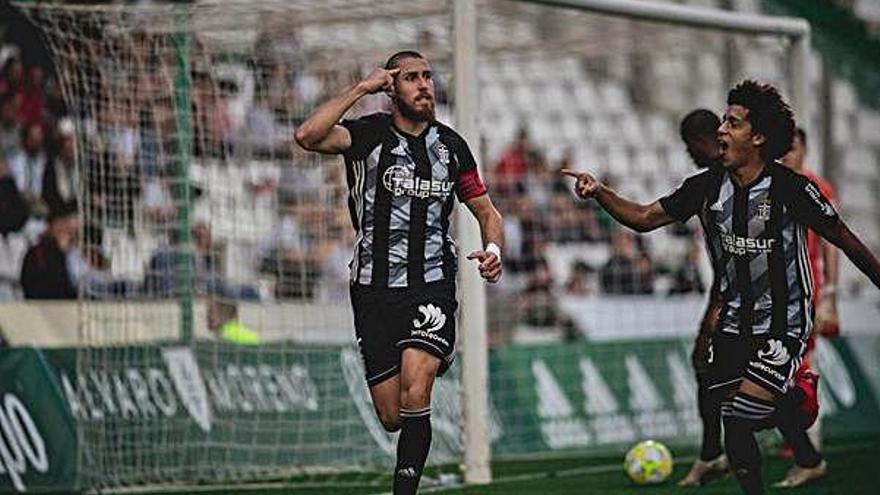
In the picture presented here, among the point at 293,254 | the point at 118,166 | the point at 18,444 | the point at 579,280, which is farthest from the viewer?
the point at 579,280

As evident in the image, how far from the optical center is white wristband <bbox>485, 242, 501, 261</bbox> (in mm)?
9800

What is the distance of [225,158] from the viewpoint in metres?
15.3

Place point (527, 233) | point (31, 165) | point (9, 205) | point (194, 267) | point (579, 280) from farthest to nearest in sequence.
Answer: point (579, 280) < point (527, 233) < point (31, 165) < point (9, 205) < point (194, 267)

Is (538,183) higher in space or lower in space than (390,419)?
higher

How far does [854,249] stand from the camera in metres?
9.65

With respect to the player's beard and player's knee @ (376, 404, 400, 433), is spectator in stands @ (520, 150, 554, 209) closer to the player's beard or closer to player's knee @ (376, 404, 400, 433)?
the player's beard

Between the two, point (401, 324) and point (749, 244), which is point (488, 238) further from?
point (749, 244)

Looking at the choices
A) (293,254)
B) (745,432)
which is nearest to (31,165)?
(293,254)

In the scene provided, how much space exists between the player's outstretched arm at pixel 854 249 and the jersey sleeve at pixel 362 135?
2272mm

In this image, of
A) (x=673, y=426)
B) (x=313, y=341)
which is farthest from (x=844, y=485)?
(x=673, y=426)

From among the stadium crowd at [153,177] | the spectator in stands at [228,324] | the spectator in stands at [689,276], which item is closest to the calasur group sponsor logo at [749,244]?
the stadium crowd at [153,177]

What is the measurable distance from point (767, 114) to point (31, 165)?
30.5 feet

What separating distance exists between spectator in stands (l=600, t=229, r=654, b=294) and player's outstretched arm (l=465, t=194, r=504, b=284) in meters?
10.3

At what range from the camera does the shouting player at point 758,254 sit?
31.9ft
